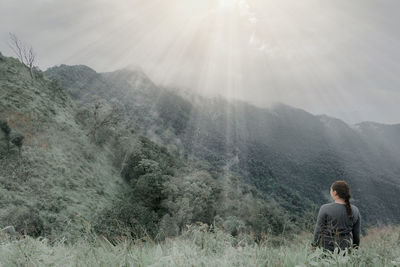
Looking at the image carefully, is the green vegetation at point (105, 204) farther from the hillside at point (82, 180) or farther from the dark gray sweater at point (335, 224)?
the dark gray sweater at point (335, 224)

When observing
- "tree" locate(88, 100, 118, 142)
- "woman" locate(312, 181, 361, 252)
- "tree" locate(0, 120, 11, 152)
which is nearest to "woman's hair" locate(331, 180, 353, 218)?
"woman" locate(312, 181, 361, 252)

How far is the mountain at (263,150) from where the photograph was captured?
10294 cm

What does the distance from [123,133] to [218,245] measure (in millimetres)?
36912

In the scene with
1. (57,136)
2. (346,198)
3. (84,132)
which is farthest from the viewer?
(84,132)

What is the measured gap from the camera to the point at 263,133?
191125 millimetres

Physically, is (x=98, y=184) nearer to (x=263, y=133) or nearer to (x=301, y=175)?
(x=301, y=175)

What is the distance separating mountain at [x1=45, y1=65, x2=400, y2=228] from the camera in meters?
103

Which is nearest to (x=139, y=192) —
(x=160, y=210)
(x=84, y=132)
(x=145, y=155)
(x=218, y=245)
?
(x=160, y=210)

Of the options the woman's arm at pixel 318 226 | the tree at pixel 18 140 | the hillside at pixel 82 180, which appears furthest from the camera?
the tree at pixel 18 140

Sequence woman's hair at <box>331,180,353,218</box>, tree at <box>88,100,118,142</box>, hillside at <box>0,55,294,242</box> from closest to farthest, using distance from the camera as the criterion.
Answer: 1. woman's hair at <box>331,180,353,218</box>
2. hillside at <box>0,55,294,242</box>
3. tree at <box>88,100,118,142</box>

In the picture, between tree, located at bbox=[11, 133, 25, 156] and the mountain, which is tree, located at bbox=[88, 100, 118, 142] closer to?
tree, located at bbox=[11, 133, 25, 156]

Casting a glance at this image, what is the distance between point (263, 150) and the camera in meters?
162

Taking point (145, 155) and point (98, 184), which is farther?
point (145, 155)

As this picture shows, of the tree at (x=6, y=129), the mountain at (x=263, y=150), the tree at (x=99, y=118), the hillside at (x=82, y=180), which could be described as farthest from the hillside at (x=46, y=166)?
the mountain at (x=263, y=150)
